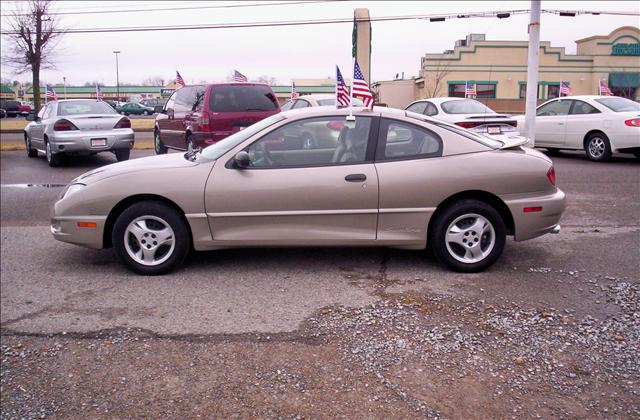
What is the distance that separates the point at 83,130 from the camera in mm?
12805

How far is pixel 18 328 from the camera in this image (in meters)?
4.22

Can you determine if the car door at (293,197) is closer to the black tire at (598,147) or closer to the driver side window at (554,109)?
the black tire at (598,147)

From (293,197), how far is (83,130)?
30.1 feet

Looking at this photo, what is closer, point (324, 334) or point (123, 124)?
point (324, 334)

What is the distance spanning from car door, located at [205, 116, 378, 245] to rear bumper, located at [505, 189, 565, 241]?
1.28 meters

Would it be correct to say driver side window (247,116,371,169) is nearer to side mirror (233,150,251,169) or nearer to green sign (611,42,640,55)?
side mirror (233,150,251,169)

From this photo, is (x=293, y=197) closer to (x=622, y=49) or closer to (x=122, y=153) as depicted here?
(x=122, y=153)

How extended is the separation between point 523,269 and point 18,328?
4169mm

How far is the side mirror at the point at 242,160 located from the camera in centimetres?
519

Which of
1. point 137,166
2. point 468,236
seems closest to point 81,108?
point 137,166

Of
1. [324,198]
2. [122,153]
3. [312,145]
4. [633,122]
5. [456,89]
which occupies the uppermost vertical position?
[456,89]

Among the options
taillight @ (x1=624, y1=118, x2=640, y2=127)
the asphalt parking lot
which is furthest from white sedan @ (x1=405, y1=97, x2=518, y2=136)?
the asphalt parking lot

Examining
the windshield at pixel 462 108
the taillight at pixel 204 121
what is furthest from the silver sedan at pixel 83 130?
the windshield at pixel 462 108

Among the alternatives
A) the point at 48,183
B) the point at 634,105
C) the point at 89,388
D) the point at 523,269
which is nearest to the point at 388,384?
the point at 89,388
